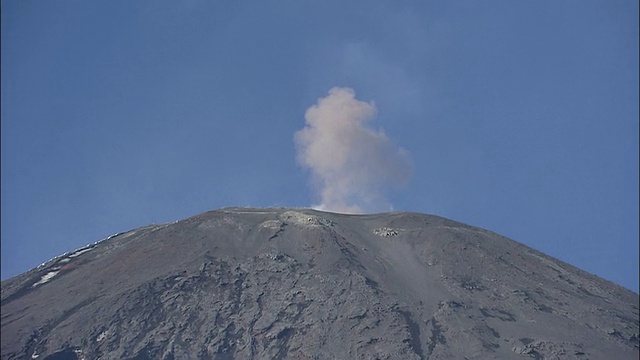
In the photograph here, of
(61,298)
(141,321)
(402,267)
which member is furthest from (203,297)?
(402,267)

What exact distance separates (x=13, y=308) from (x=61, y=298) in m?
5.09

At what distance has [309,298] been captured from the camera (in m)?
103

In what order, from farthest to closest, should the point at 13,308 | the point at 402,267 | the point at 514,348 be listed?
1. the point at 402,267
2. the point at 13,308
3. the point at 514,348

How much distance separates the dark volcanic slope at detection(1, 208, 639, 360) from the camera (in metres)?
94.7

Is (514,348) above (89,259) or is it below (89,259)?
below

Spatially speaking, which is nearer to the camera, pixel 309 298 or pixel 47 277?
pixel 309 298

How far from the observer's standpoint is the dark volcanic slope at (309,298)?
94688mm

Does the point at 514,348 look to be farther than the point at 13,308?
No

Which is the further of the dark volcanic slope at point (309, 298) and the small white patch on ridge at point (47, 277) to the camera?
the small white patch on ridge at point (47, 277)

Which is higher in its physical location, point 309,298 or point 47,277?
point 47,277

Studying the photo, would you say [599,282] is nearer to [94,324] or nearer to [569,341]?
[569,341]

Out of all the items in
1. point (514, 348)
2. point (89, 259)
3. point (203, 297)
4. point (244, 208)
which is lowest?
point (514, 348)

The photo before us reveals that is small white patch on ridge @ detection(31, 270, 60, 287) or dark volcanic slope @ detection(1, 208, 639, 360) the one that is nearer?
dark volcanic slope @ detection(1, 208, 639, 360)

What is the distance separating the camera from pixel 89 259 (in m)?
118
